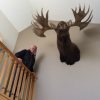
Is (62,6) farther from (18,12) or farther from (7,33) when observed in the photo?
(7,33)

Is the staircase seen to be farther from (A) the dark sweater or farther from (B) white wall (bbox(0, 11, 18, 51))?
(B) white wall (bbox(0, 11, 18, 51))

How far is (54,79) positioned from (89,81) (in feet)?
2.48

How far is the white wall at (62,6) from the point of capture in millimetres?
3627

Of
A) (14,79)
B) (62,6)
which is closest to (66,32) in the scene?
(62,6)

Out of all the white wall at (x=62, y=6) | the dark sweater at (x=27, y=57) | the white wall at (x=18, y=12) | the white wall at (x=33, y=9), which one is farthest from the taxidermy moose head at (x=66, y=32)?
the white wall at (x=18, y=12)

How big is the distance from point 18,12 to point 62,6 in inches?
54.1

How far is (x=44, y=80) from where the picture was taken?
3.73m

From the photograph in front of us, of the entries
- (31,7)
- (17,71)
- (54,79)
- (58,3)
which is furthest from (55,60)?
(31,7)

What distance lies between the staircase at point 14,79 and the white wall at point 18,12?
1.76m

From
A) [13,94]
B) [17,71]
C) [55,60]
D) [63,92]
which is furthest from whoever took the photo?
[55,60]

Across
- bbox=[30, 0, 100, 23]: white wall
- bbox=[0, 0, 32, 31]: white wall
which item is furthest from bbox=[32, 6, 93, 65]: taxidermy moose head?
bbox=[0, 0, 32, 31]: white wall

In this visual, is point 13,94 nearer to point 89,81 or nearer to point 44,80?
point 44,80

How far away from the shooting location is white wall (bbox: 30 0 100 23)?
3.63 m

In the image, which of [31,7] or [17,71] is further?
[31,7]
